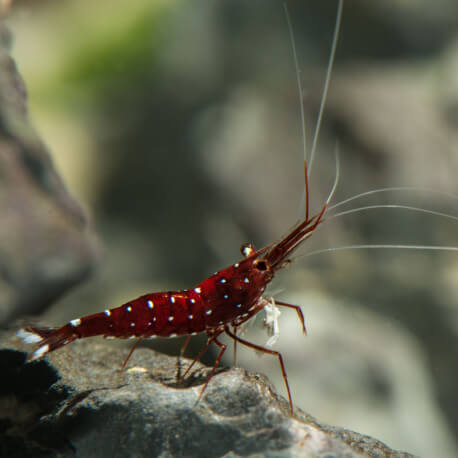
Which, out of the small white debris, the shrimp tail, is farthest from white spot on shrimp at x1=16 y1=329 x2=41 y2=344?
the small white debris

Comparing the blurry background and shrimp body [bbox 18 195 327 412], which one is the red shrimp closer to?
shrimp body [bbox 18 195 327 412]

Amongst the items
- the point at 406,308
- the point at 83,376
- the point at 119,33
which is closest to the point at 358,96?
the point at 406,308

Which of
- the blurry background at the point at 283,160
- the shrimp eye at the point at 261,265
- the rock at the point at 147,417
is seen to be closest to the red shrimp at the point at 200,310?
the shrimp eye at the point at 261,265

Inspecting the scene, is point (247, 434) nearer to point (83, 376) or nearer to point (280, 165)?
point (83, 376)

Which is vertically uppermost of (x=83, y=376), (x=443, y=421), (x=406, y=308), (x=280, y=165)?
(x=280, y=165)

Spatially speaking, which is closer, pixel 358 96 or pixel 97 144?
pixel 358 96

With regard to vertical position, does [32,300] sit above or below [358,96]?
below

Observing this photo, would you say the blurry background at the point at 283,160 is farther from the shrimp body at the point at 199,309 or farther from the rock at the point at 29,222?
the rock at the point at 29,222
